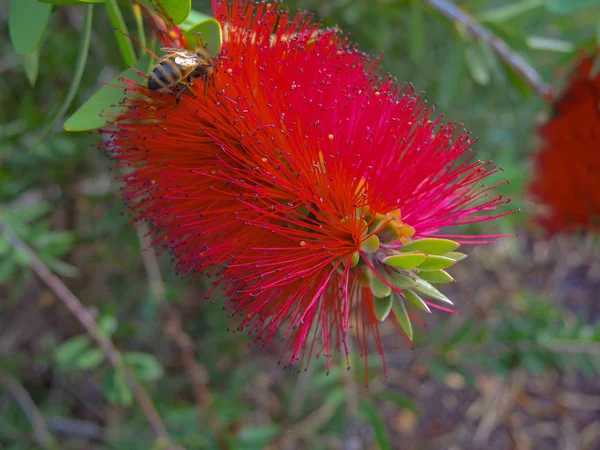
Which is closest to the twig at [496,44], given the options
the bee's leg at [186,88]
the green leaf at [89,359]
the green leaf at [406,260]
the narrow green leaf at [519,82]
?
the narrow green leaf at [519,82]

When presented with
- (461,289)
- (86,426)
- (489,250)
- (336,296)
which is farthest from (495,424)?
(336,296)

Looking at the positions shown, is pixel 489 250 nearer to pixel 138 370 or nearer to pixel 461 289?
pixel 461 289

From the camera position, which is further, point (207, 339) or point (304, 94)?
point (207, 339)

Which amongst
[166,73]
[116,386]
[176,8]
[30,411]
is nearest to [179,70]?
[166,73]

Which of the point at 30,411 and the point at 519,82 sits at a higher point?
the point at 519,82

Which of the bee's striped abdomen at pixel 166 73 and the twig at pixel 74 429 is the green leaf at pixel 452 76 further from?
the twig at pixel 74 429

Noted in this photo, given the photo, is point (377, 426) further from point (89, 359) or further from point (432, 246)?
point (432, 246)
